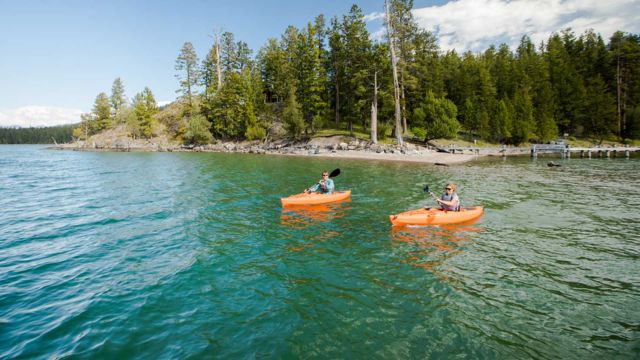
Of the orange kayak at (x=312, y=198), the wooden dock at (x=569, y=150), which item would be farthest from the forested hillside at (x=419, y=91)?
the orange kayak at (x=312, y=198)

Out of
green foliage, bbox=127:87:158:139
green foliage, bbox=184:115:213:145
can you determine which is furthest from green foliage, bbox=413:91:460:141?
green foliage, bbox=127:87:158:139

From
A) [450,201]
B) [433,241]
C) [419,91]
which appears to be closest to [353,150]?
[419,91]

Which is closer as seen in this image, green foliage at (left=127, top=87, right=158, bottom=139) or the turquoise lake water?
the turquoise lake water

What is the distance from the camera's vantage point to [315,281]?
893 cm

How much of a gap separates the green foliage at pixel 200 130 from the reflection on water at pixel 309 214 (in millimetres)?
56891

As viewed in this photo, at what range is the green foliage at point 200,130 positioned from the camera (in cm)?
6800

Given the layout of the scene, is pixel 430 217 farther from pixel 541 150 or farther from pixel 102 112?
pixel 102 112

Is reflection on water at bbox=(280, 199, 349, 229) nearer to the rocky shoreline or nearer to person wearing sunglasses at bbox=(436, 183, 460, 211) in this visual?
person wearing sunglasses at bbox=(436, 183, 460, 211)

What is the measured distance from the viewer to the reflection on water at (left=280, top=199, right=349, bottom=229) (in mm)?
14789

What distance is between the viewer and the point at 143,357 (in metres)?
5.86

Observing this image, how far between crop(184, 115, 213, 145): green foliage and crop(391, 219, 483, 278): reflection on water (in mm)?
62199

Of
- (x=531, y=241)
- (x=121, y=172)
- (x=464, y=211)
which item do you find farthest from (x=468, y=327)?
(x=121, y=172)

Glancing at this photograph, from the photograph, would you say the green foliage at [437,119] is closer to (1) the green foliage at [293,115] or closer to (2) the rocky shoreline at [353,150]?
(2) the rocky shoreline at [353,150]

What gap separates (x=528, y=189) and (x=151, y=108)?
83749 mm
